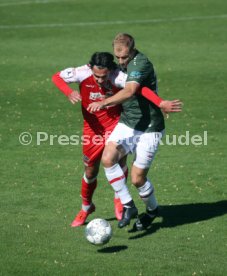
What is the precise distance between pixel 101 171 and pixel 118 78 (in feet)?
15.0

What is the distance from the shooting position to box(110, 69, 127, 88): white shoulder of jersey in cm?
1360

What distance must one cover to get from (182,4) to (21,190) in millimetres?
25116

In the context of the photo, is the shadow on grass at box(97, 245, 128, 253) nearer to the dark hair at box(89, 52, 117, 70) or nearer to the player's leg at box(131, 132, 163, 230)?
the player's leg at box(131, 132, 163, 230)

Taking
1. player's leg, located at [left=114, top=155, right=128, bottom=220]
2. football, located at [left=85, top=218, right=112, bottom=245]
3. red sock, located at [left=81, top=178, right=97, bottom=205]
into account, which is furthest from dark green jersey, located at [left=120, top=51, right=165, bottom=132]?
football, located at [left=85, top=218, right=112, bottom=245]

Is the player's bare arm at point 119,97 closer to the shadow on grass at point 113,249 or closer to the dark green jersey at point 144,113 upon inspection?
the dark green jersey at point 144,113

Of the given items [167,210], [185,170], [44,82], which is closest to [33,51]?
[44,82]

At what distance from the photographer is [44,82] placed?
88.2 ft

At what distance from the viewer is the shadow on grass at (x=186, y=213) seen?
14.1m

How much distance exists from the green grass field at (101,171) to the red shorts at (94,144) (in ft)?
3.62

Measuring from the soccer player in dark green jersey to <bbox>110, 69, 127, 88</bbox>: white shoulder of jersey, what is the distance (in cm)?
13

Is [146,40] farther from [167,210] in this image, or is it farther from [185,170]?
[167,210]

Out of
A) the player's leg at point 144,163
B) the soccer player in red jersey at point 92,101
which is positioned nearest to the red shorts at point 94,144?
the soccer player in red jersey at point 92,101

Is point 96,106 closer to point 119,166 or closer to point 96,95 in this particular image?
point 96,95

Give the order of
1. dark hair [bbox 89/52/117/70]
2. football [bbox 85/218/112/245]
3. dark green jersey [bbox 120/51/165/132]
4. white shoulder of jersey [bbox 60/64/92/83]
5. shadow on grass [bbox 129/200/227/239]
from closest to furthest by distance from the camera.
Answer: football [bbox 85/218/112/245] < dark hair [bbox 89/52/117/70] < dark green jersey [bbox 120/51/165/132] < white shoulder of jersey [bbox 60/64/92/83] < shadow on grass [bbox 129/200/227/239]
